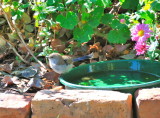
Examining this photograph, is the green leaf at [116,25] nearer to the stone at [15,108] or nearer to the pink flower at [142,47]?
the pink flower at [142,47]

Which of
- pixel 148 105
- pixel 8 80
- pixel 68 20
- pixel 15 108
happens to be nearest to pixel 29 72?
pixel 8 80

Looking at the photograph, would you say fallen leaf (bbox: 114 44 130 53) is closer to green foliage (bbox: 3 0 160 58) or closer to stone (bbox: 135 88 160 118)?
green foliage (bbox: 3 0 160 58)

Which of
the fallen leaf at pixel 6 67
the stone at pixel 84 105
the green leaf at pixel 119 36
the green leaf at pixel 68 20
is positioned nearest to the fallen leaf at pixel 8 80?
the fallen leaf at pixel 6 67

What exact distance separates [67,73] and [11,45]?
100cm

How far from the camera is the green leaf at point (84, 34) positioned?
3566 mm

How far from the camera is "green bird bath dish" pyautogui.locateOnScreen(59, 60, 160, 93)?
10.2 feet

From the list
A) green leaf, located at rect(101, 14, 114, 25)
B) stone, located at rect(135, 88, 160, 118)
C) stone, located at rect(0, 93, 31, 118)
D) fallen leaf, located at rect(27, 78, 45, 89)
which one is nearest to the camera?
stone, located at rect(135, 88, 160, 118)

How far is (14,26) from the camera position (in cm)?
392

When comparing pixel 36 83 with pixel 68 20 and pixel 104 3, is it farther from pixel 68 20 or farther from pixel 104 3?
pixel 104 3

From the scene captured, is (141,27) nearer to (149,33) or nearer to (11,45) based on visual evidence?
(149,33)

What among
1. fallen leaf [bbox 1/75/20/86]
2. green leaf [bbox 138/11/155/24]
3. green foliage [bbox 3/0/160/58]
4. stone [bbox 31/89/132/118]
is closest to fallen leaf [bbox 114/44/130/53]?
green foliage [bbox 3/0/160/58]

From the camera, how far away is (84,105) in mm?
2496

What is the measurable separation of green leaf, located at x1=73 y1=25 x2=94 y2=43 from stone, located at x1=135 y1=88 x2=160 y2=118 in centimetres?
120

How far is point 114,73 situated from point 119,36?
1.57 feet
